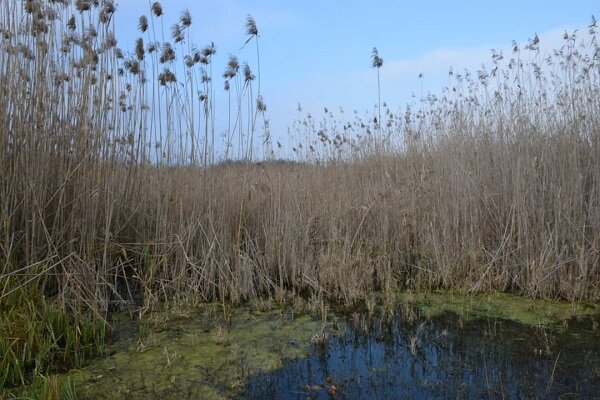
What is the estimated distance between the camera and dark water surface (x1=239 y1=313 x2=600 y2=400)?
212 cm

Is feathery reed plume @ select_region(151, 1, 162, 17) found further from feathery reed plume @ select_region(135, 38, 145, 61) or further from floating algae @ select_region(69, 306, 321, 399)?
floating algae @ select_region(69, 306, 321, 399)

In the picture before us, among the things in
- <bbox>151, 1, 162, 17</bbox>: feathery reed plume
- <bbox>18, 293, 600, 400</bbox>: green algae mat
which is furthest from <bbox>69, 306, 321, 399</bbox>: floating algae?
<bbox>151, 1, 162, 17</bbox>: feathery reed plume

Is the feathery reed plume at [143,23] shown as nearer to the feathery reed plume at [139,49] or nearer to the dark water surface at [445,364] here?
the feathery reed plume at [139,49]

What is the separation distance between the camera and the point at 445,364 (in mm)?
2391

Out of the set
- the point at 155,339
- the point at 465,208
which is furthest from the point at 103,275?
the point at 465,208

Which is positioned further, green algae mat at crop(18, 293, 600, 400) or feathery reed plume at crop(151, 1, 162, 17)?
feathery reed plume at crop(151, 1, 162, 17)

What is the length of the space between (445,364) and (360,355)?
449 mm

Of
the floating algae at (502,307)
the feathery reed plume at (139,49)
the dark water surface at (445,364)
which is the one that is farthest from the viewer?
the feathery reed plume at (139,49)

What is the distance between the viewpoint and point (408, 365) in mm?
2395

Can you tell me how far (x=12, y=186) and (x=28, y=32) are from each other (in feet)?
3.01

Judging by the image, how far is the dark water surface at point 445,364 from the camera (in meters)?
2.12

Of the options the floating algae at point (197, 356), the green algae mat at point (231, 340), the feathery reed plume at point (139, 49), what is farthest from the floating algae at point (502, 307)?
the feathery reed plume at point (139, 49)

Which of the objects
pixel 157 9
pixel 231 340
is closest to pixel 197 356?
pixel 231 340

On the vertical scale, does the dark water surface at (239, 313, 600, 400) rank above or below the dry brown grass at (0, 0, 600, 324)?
below
